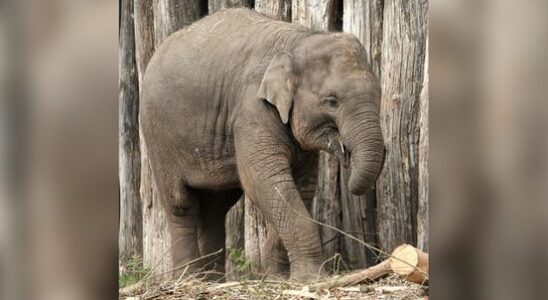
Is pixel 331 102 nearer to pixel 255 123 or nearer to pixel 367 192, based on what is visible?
pixel 255 123

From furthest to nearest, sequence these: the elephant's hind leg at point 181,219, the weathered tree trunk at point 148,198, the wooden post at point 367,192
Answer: the weathered tree trunk at point 148,198, the elephant's hind leg at point 181,219, the wooden post at point 367,192

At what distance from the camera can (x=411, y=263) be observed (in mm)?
4492

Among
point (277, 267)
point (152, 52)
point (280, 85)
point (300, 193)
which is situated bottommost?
point (277, 267)

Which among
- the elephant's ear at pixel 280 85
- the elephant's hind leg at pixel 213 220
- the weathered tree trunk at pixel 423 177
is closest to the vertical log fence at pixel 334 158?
the weathered tree trunk at pixel 423 177

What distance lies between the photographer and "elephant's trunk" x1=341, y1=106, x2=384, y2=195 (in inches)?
216

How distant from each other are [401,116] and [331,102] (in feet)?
2.50

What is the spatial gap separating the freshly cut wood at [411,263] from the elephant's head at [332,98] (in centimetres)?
95

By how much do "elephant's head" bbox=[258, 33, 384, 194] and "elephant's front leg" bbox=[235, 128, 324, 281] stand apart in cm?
21

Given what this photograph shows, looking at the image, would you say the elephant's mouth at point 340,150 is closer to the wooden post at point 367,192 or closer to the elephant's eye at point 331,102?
the elephant's eye at point 331,102

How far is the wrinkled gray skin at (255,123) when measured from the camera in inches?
224

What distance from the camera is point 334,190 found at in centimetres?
679

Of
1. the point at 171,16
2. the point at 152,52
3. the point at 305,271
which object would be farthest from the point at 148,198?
the point at 305,271
